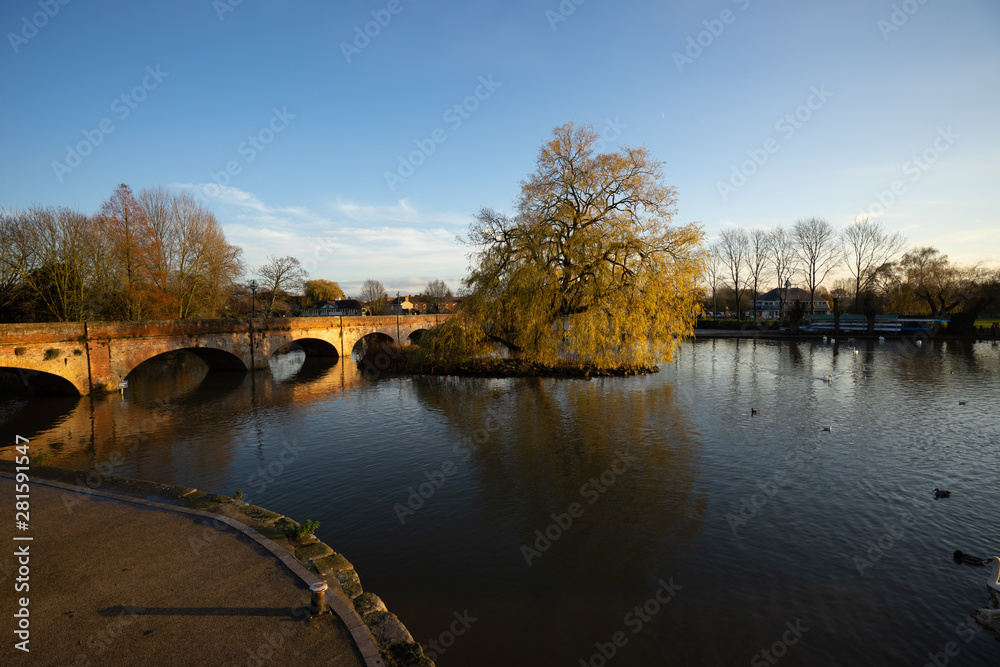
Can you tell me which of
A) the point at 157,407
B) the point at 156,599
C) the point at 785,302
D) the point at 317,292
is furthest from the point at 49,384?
the point at 785,302

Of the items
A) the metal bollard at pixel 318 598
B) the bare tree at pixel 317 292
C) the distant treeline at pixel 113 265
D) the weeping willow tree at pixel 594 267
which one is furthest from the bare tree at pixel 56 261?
the bare tree at pixel 317 292

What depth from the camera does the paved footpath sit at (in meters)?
4.98

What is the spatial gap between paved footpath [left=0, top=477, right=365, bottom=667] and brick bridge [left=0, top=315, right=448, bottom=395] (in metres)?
17.8

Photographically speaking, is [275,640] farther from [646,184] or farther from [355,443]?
[646,184]

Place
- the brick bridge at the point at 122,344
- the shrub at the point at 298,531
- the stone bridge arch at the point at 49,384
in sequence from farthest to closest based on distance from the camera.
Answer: the stone bridge arch at the point at 49,384 → the brick bridge at the point at 122,344 → the shrub at the point at 298,531

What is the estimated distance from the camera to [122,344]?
24.7 meters

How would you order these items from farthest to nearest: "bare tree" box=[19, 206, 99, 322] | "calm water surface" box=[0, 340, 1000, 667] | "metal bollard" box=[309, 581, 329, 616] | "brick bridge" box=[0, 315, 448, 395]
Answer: "bare tree" box=[19, 206, 99, 322] < "brick bridge" box=[0, 315, 448, 395] < "calm water surface" box=[0, 340, 1000, 667] < "metal bollard" box=[309, 581, 329, 616]

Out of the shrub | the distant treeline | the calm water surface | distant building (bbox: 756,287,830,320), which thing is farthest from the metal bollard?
distant building (bbox: 756,287,830,320)

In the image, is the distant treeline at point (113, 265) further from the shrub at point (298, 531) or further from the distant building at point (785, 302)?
the distant building at point (785, 302)

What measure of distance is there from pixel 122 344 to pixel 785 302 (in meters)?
108

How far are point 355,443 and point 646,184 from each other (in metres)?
19.9

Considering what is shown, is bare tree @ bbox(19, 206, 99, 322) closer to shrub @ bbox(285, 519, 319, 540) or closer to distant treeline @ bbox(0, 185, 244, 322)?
distant treeline @ bbox(0, 185, 244, 322)

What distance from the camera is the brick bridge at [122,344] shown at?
21.0m

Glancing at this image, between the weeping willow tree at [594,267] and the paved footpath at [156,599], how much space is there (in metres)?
20.1
